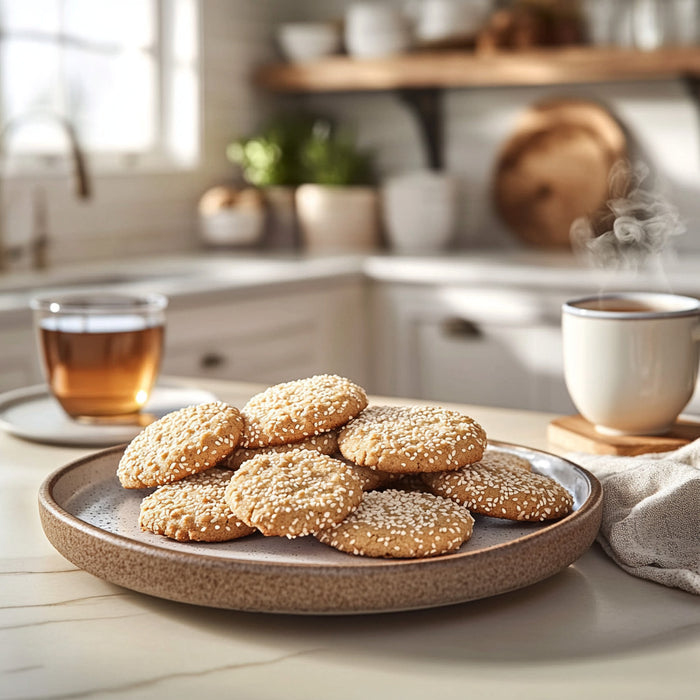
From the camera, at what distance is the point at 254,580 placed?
0.59 meters

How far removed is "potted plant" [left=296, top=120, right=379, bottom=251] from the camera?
137 inches

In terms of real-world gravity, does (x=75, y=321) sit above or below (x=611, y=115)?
below

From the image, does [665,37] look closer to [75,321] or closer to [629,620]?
[75,321]

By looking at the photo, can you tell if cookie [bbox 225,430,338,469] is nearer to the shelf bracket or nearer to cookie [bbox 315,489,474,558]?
cookie [bbox 315,489,474,558]

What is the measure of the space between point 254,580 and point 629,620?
0.22 meters

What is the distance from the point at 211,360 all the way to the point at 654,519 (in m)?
1.92

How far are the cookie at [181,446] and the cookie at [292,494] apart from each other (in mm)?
37

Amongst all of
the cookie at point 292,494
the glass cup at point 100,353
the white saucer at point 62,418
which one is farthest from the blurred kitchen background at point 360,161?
the cookie at point 292,494

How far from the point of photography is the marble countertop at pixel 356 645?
0.54 meters

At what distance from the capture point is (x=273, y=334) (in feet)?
9.11

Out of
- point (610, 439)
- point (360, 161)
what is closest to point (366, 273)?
point (360, 161)

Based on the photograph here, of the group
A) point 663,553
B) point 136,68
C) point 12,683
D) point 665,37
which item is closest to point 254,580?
point 12,683

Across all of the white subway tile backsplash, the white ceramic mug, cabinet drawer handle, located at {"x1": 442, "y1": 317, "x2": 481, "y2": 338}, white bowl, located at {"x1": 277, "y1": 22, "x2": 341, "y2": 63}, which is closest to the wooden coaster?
the white ceramic mug

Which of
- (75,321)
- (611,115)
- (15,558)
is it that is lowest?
(15,558)
